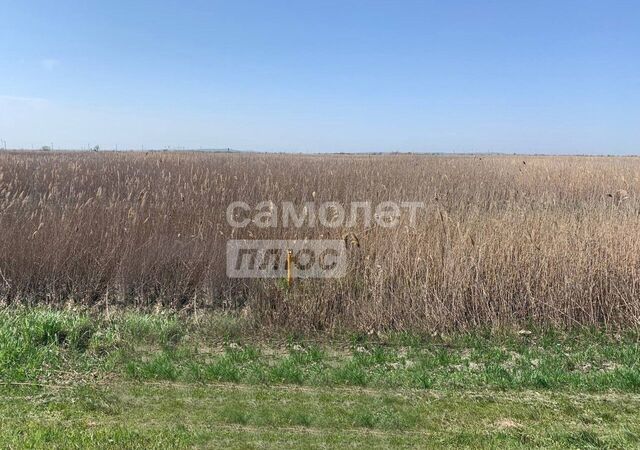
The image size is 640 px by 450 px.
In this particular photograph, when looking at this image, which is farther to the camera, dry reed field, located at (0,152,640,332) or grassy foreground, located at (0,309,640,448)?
dry reed field, located at (0,152,640,332)

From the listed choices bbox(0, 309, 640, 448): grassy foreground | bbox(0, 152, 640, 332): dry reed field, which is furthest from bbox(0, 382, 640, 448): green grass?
bbox(0, 152, 640, 332): dry reed field

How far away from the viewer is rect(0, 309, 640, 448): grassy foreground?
261 cm

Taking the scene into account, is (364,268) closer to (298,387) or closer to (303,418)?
(298,387)

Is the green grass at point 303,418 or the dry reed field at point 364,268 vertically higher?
the dry reed field at point 364,268

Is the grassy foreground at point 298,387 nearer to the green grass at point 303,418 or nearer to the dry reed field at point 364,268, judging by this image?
the green grass at point 303,418

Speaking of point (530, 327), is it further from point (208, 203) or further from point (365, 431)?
point (208, 203)

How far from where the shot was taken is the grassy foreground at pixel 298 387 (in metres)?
2.61

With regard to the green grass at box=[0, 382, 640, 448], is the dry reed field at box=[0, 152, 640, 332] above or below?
above

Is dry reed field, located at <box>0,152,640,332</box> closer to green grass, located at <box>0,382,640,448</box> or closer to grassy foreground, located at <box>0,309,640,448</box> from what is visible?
grassy foreground, located at <box>0,309,640,448</box>

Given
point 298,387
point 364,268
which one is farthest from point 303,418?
point 364,268

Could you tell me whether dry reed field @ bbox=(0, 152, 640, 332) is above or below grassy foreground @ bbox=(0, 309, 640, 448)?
above

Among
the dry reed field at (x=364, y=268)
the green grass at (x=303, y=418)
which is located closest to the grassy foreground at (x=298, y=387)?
the green grass at (x=303, y=418)

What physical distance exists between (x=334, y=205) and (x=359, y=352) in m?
3.69

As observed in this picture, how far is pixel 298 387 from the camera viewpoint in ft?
10.8
